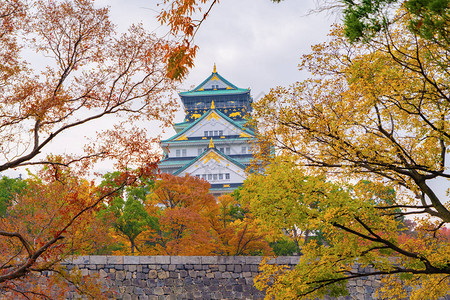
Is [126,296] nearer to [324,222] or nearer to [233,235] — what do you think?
[233,235]

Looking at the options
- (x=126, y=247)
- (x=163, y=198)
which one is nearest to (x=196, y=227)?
(x=163, y=198)

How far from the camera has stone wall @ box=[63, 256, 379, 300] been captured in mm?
15891

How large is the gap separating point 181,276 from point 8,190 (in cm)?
912

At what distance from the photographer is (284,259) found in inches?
642

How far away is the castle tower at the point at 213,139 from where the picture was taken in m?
35.1

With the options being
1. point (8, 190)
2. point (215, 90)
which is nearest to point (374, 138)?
point (8, 190)

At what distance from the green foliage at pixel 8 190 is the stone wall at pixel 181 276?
532 centimetres

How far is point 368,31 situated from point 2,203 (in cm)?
1719

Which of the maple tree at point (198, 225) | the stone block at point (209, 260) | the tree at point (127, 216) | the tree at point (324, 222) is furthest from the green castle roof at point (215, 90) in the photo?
the tree at point (324, 222)

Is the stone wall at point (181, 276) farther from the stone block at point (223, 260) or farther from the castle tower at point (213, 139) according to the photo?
the castle tower at point (213, 139)

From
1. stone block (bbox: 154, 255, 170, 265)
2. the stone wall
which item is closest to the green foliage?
the stone wall

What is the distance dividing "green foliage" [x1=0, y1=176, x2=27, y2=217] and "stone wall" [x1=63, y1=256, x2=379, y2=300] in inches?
210

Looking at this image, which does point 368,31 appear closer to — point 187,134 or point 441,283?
point 441,283

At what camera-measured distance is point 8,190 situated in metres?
19.9
